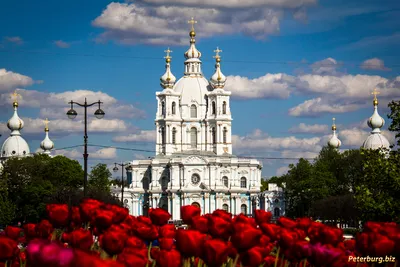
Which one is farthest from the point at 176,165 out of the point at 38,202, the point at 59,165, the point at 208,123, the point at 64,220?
the point at 64,220

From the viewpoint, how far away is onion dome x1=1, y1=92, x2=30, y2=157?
139000 millimetres

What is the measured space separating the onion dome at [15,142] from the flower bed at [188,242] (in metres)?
130

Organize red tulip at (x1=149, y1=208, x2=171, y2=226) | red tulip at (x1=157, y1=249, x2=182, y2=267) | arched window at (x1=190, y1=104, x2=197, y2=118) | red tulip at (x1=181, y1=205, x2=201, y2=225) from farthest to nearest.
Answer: arched window at (x1=190, y1=104, x2=197, y2=118) → red tulip at (x1=149, y1=208, x2=171, y2=226) → red tulip at (x1=181, y1=205, x2=201, y2=225) → red tulip at (x1=157, y1=249, x2=182, y2=267)

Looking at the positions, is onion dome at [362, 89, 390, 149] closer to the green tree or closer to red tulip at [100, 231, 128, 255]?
the green tree

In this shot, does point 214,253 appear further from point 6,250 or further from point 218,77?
point 218,77

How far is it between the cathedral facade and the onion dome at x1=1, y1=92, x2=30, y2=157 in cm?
2376

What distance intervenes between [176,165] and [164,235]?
4235 inches

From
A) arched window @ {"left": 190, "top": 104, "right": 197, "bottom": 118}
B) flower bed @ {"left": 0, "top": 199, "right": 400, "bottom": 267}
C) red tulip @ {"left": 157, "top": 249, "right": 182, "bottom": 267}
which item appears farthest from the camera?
arched window @ {"left": 190, "top": 104, "right": 197, "bottom": 118}

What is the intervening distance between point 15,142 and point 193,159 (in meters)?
36.3

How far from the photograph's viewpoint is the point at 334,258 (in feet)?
25.7

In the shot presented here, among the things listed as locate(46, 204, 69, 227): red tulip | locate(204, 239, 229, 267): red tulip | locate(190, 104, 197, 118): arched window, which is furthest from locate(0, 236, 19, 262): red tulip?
locate(190, 104, 197, 118): arched window

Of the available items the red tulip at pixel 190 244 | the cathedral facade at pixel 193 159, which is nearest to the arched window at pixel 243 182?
the cathedral facade at pixel 193 159

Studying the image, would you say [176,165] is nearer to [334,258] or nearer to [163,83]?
[163,83]

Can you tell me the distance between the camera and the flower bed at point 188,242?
727 cm
